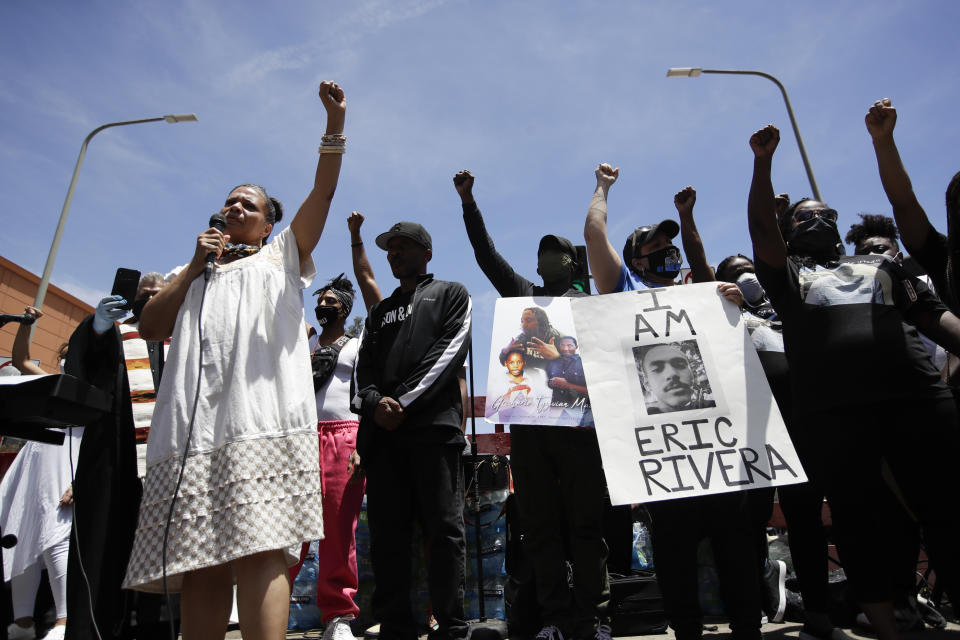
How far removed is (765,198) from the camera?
2908 millimetres

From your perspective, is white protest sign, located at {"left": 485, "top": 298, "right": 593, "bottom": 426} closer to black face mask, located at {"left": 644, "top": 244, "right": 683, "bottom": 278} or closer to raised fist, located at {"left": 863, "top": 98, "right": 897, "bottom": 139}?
black face mask, located at {"left": 644, "top": 244, "right": 683, "bottom": 278}

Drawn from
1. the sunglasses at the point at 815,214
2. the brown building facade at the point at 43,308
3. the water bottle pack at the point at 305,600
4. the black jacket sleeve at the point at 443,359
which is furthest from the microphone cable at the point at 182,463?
the brown building facade at the point at 43,308

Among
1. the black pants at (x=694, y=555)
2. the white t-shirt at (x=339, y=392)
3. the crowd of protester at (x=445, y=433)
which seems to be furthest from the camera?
the white t-shirt at (x=339, y=392)

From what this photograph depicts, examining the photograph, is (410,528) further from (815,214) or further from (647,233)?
(815,214)

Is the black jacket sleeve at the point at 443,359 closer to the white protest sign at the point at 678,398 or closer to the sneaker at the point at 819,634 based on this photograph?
the white protest sign at the point at 678,398

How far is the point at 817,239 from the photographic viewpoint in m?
3.11

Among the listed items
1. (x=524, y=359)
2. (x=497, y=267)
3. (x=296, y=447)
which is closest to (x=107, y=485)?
(x=296, y=447)

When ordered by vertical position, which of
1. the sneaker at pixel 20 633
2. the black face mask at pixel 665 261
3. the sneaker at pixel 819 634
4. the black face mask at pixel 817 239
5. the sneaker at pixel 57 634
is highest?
the black face mask at pixel 665 261

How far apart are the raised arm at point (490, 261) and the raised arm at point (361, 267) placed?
0.78m

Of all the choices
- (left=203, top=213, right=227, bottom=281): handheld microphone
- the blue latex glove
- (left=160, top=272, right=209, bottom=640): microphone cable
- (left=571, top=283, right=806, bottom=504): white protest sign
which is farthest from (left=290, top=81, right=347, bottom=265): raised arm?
(left=571, top=283, right=806, bottom=504): white protest sign

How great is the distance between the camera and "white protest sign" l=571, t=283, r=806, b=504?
107 inches

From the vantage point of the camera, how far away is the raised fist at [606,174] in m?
3.79

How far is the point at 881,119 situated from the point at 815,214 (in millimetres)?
514

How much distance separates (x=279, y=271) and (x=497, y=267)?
1625 millimetres
